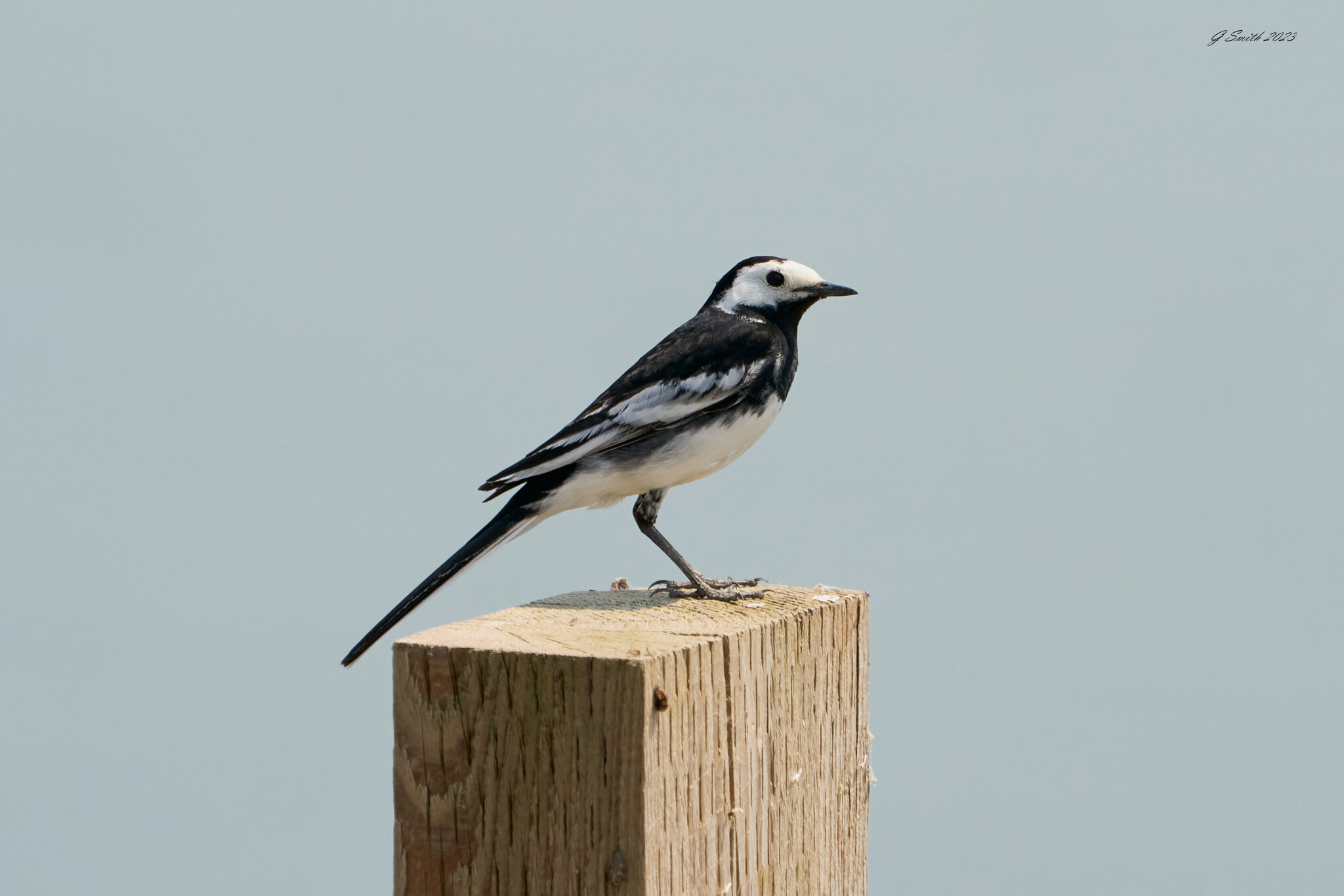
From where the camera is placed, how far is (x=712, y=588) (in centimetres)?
491

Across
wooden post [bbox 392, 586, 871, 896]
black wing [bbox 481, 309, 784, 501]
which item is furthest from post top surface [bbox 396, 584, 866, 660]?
black wing [bbox 481, 309, 784, 501]

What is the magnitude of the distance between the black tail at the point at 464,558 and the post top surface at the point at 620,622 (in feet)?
0.77

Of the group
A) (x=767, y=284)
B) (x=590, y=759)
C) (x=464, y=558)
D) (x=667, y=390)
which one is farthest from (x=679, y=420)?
(x=590, y=759)

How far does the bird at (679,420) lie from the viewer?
4.82 m

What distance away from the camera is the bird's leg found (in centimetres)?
486

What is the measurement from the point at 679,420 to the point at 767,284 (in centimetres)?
83

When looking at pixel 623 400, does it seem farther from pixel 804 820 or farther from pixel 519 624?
pixel 804 820

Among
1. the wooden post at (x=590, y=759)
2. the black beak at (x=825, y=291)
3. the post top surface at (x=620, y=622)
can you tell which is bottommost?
the wooden post at (x=590, y=759)

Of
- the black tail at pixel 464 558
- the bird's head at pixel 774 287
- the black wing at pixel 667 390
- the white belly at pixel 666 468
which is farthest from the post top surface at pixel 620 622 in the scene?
the bird's head at pixel 774 287

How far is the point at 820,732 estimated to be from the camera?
14.1ft

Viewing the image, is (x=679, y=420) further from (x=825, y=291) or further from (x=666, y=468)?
(x=825, y=291)

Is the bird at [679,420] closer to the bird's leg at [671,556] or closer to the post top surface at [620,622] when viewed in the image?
the bird's leg at [671,556]

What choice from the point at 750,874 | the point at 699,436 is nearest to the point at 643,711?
the point at 750,874

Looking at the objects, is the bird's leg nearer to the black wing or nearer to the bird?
the bird
